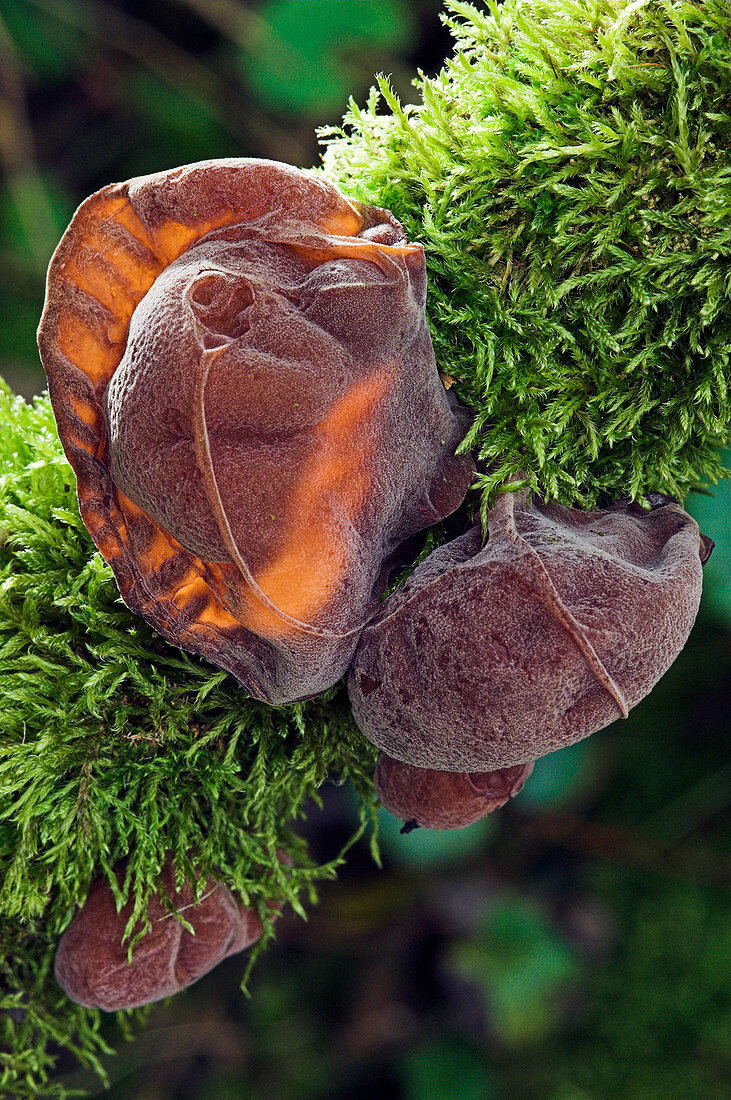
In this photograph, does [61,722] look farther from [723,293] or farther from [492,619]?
[723,293]

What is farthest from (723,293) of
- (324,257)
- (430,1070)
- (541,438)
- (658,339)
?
(430,1070)

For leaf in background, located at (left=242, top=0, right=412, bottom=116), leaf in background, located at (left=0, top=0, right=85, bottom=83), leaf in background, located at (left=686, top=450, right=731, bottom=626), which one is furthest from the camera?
leaf in background, located at (left=0, top=0, right=85, bottom=83)

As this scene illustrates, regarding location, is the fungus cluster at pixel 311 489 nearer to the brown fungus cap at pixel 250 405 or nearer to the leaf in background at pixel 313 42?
the brown fungus cap at pixel 250 405

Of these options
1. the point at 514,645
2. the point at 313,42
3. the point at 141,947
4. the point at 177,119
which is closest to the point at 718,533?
the point at 514,645

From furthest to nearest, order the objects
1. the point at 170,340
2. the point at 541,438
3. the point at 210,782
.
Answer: the point at 210,782 < the point at 541,438 < the point at 170,340

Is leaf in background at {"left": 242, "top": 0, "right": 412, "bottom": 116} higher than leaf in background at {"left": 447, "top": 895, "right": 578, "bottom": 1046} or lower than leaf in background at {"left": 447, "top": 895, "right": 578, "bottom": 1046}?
higher

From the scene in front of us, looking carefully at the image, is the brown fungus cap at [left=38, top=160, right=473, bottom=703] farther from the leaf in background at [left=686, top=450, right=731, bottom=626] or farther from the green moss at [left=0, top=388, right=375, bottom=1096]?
the leaf in background at [left=686, top=450, right=731, bottom=626]

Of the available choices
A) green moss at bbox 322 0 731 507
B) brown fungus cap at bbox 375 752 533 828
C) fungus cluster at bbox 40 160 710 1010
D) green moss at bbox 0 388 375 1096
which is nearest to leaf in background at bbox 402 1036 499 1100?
green moss at bbox 0 388 375 1096

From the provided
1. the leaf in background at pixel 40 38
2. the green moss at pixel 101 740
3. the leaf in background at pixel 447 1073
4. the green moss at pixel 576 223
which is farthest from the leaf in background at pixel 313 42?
the leaf in background at pixel 447 1073
